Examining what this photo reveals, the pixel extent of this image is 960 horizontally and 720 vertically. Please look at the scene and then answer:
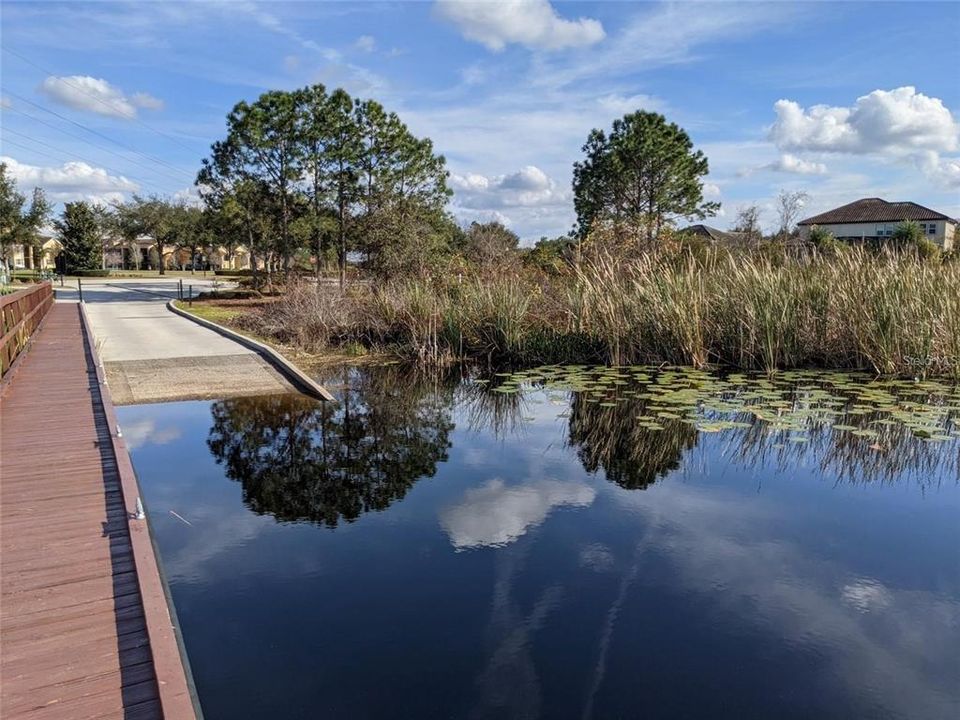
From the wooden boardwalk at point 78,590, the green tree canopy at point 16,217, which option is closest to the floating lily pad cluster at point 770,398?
the wooden boardwalk at point 78,590

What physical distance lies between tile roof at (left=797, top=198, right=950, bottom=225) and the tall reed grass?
50.7m

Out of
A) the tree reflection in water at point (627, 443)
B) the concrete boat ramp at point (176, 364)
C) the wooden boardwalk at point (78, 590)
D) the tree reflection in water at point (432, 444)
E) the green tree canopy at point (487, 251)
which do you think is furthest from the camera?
the green tree canopy at point (487, 251)

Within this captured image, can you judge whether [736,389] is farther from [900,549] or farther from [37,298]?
[37,298]

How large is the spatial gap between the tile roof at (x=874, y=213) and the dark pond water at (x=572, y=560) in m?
56.7

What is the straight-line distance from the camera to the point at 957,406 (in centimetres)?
884

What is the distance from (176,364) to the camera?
12.6m

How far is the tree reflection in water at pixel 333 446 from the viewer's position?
20.1ft

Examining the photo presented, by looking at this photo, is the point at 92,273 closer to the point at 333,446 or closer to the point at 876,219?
the point at 333,446

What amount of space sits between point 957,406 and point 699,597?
6.76 m

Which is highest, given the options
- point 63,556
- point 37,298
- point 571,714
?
point 37,298

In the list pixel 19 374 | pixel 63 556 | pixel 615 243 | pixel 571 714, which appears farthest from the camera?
pixel 615 243

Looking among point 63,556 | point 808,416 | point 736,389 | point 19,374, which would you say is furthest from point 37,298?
point 808,416

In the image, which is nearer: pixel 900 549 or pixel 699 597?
pixel 699 597

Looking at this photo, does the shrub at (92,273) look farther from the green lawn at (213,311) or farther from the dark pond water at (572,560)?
the dark pond water at (572,560)
